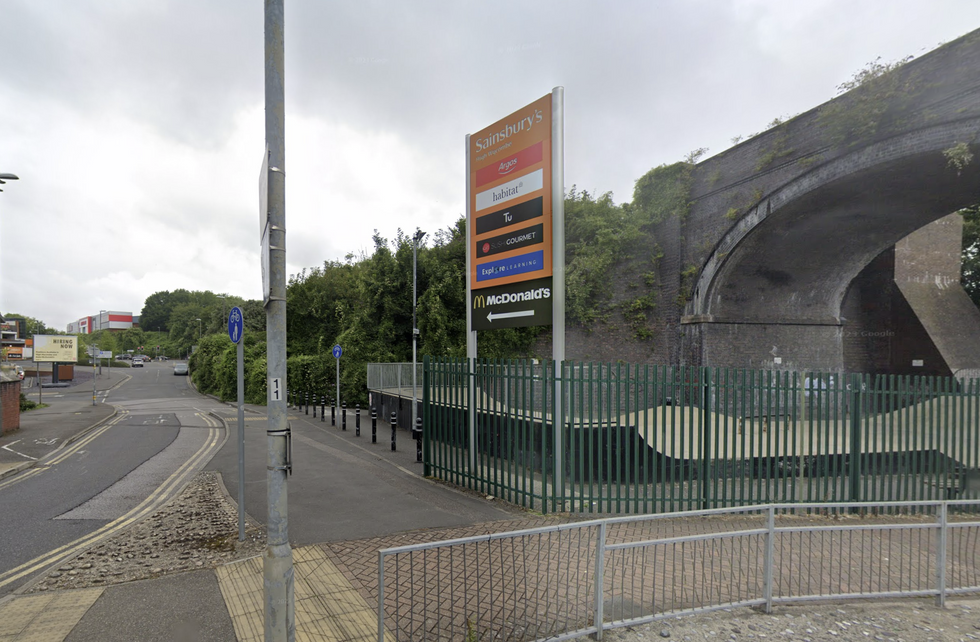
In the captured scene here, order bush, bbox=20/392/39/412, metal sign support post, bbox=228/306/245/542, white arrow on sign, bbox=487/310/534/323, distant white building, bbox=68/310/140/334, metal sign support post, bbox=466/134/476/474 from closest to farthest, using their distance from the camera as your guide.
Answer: metal sign support post, bbox=228/306/245/542, white arrow on sign, bbox=487/310/534/323, metal sign support post, bbox=466/134/476/474, bush, bbox=20/392/39/412, distant white building, bbox=68/310/140/334

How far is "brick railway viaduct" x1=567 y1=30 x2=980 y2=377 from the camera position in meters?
10.9

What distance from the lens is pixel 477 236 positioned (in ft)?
28.2

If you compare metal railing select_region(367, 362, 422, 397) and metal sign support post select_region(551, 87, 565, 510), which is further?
metal railing select_region(367, 362, 422, 397)

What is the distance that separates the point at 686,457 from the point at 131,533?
8.00 metres

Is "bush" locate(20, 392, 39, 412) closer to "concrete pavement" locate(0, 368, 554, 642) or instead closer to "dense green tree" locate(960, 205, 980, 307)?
"concrete pavement" locate(0, 368, 554, 642)

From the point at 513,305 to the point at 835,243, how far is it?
13303 millimetres

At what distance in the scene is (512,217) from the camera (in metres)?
7.87

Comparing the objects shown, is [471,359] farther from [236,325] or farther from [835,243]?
[835,243]

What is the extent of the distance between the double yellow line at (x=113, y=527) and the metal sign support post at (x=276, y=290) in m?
3.71

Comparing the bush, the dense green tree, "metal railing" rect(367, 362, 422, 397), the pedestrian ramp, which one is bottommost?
the bush

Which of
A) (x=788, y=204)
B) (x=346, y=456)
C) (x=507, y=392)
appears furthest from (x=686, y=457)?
(x=788, y=204)

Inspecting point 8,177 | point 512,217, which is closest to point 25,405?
point 8,177

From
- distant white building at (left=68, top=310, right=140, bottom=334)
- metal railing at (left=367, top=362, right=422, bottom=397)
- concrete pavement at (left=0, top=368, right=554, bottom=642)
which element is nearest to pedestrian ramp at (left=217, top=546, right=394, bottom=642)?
concrete pavement at (left=0, top=368, right=554, bottom=642)

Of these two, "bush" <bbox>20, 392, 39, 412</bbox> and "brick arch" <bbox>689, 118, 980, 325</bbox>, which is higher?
"brick arch" <bbox>689, 118, 980, 325</bbox>
